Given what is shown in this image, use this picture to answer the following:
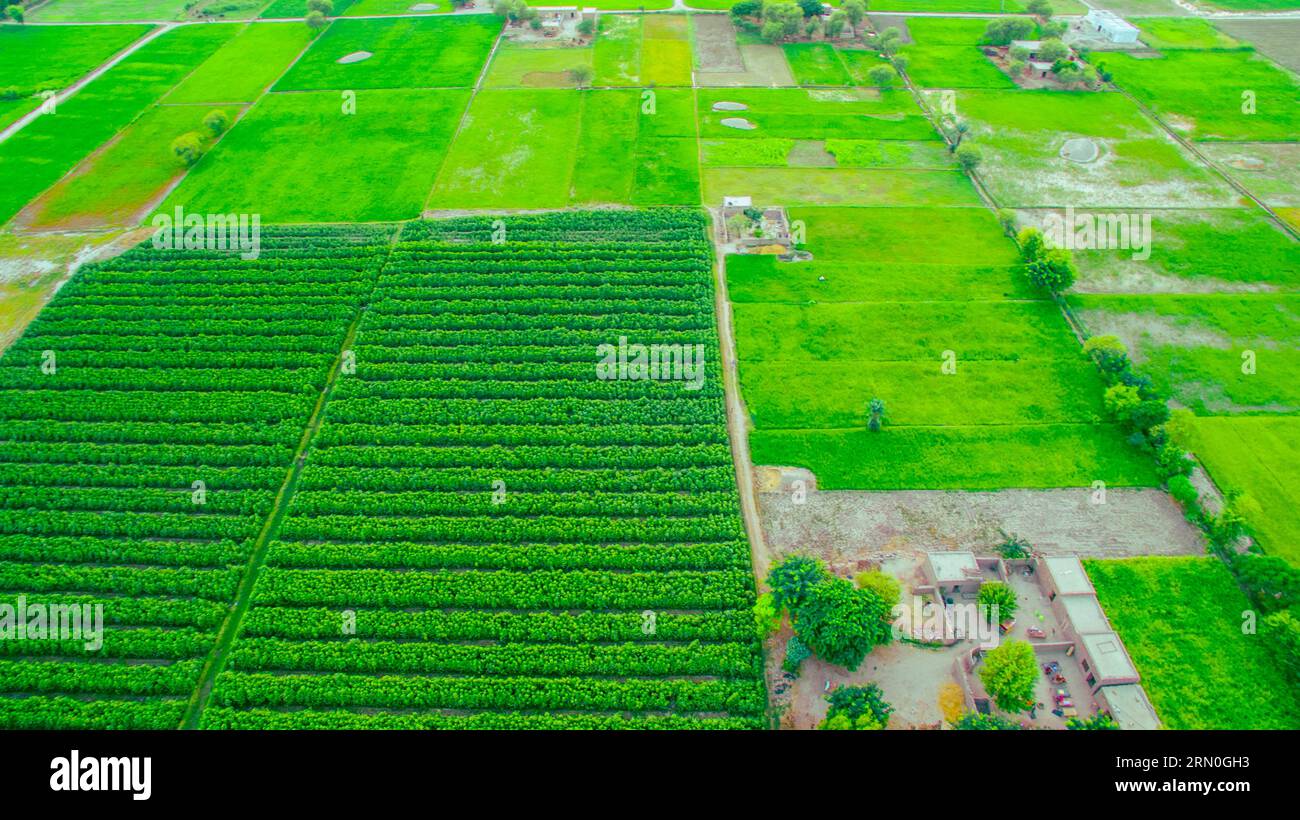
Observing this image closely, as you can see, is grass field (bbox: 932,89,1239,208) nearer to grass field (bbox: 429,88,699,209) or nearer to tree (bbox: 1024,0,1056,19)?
tree (bbox: 1024,0,1056,19)

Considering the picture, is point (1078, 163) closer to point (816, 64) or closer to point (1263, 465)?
point (816, 64)

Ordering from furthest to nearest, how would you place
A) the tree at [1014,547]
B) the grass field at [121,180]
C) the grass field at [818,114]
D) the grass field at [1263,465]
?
the grass field at [818,114]
the grass field at [121,180]
the grass field at [1263,465]
the tree at [1014,547]

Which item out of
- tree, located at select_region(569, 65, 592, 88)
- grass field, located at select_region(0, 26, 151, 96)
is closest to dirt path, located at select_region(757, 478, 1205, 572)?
tree, located at select_region(569, 65, 592, 88)

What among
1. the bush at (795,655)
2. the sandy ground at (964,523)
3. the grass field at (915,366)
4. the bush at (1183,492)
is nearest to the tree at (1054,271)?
the grass field at (915,366)

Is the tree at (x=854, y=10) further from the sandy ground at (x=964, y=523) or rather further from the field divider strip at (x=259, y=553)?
the sandy ground at (x=964, y=523)

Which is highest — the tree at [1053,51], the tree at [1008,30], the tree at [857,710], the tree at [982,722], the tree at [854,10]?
the tree at [854,10]

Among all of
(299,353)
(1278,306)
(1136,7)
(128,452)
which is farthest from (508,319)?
(1136,7)

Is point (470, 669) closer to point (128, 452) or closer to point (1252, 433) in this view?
point (128, 452)
